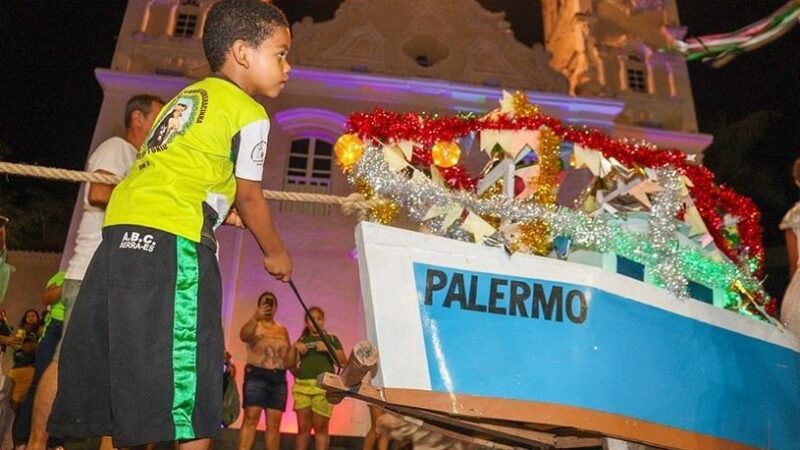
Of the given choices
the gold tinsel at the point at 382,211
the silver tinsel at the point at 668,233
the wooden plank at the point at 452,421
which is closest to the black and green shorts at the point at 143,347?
the wooden plank at the point at 452,421

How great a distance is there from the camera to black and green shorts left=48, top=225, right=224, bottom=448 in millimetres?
2111

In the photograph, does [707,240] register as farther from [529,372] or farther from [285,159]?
[285,159]

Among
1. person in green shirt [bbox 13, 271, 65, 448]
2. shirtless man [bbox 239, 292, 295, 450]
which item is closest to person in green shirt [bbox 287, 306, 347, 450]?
shirtless man [bbox 239, 292, 295, 450]

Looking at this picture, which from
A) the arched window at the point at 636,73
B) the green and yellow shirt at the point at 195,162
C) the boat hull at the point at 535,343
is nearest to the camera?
the green and yellow shirt at the point at 195,162

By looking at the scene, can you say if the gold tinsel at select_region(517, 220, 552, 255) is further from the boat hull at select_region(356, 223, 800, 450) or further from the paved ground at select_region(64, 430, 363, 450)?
the paved ground at select_region(64, 430, 363, 450)

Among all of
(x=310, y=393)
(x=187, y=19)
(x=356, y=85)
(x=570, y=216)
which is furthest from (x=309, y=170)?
(x=570, y=216)

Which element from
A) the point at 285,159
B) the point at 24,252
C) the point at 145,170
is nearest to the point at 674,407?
the point at 145,170

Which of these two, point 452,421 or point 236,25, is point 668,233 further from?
point 236,25

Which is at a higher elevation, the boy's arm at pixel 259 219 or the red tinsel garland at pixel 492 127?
the red tinsel garland at pixel 492 127

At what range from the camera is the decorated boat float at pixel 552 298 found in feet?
11.8

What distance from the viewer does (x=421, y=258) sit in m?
3.69

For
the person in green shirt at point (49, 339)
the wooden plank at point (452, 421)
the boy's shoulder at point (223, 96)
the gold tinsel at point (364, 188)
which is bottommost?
the wooden plank at point (452, 421)

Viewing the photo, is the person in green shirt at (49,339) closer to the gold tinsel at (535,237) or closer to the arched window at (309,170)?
the gold tinsel at (535,237)

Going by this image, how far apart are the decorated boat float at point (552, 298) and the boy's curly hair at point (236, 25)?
4.48 ft
